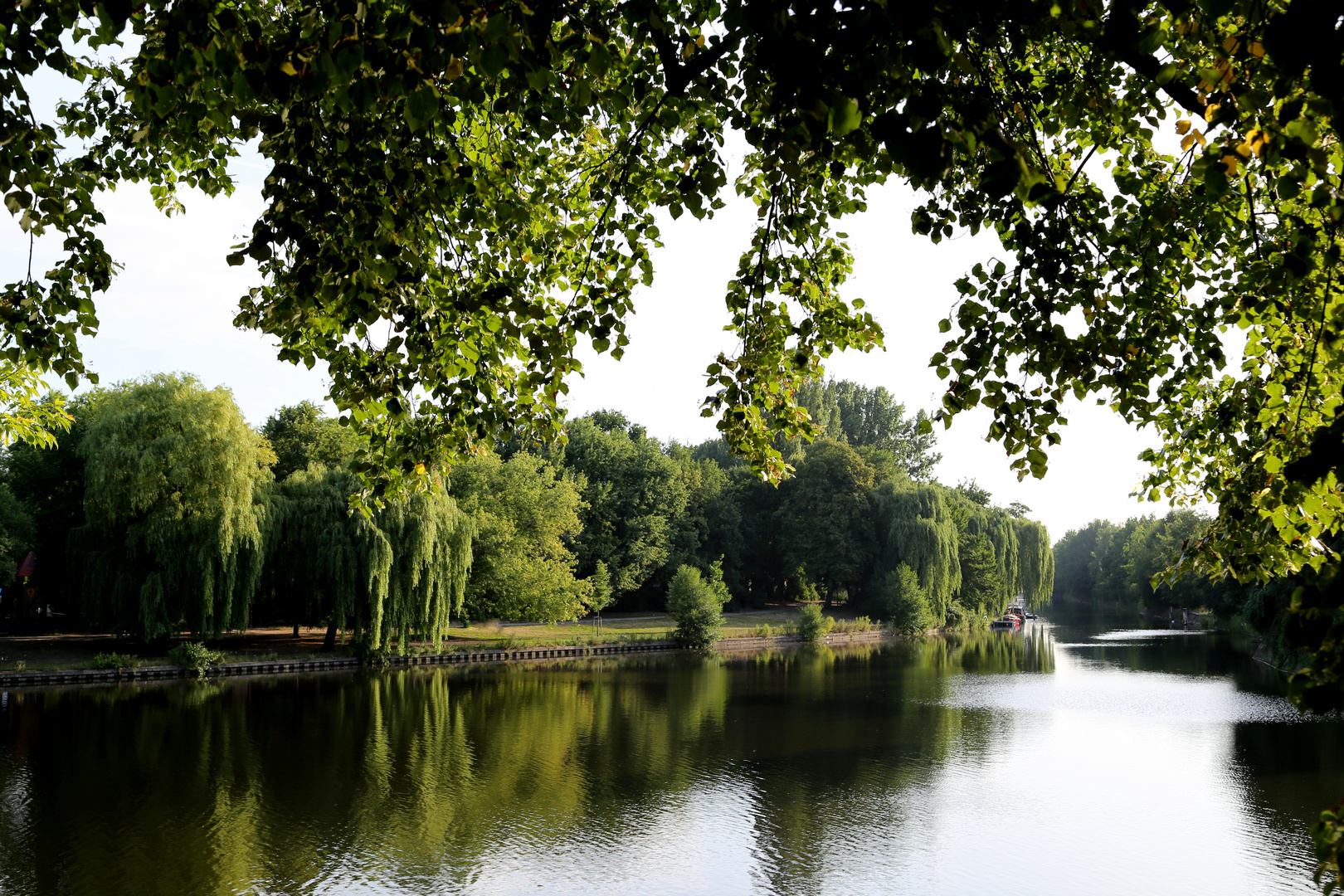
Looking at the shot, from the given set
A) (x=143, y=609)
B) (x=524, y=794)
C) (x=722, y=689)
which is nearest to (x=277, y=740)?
(x=524, y=794)

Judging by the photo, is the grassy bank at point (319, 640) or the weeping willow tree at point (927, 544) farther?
the weeping willow tree at point (927, 544)

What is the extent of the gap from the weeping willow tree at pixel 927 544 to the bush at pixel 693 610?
39.1 ft

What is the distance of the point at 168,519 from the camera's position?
2323cm

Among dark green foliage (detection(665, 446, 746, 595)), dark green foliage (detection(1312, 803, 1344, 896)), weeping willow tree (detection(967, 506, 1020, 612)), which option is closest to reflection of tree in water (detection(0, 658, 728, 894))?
dark green foliage (detection(1312, 803, 1344, 896))

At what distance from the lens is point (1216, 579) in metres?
4.79

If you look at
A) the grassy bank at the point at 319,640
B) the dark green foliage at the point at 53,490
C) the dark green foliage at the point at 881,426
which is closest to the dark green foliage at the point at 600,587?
the grassy bank at the point at 319,640

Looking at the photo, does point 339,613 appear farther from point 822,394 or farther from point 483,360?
point 822,394

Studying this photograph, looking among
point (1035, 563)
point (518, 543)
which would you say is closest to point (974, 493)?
point (1035, 563)

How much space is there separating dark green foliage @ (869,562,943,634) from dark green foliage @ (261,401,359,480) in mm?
24809

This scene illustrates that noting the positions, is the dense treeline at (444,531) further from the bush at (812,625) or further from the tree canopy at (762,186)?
the bush at (812,625)

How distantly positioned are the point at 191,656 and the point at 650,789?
49.3 ft

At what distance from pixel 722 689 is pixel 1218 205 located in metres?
22.8

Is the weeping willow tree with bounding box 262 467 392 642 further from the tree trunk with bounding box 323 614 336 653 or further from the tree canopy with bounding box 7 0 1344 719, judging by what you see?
the tree canopy with bounding box 7 0 1344 719

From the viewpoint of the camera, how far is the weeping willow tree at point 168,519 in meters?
23.2
